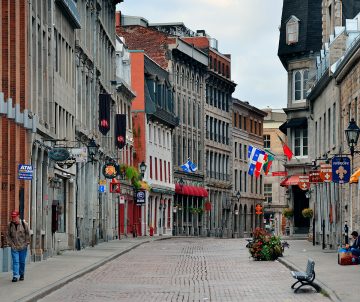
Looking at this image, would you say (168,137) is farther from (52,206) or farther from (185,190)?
(52,206)

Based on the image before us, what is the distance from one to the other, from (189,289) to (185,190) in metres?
82.0

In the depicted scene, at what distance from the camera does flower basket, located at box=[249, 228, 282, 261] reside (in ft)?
144

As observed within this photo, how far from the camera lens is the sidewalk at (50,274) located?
25862 millimetres

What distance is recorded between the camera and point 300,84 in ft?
284

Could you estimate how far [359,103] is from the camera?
45406 millimetres

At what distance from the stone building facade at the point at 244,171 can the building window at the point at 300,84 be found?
40.4 meters

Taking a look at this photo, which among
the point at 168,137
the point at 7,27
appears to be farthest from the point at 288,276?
the point at 168,137

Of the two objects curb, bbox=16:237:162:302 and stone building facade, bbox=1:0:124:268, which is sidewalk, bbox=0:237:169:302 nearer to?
curb, bbox=16:237:162:302

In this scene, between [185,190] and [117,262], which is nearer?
[117,262]

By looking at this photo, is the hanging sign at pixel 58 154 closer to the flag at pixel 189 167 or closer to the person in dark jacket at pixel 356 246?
the person in dark jacket at pixel 356 246

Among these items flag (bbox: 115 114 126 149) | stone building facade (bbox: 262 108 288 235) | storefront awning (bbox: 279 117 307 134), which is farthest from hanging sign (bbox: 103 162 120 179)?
stone building facade (bbox: 262 108 288 235)

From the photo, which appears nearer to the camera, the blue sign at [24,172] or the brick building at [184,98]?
the blue sign at [24,172]

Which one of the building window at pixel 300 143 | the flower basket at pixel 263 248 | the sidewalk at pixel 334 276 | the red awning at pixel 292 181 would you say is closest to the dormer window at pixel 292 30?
the building window at pixel 300 143

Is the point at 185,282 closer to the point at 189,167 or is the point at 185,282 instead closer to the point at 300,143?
the point at 300,143
